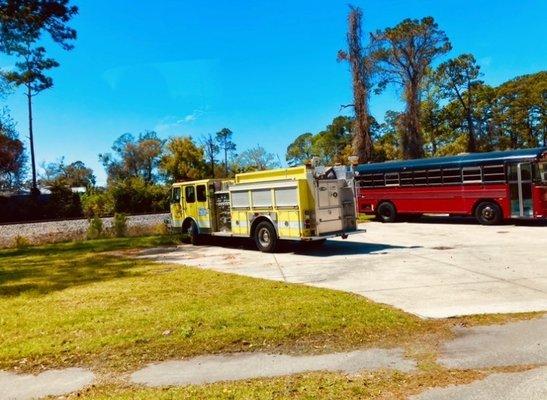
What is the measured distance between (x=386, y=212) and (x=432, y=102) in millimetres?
36425

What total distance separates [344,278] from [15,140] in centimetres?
5211

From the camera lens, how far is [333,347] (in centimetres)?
617

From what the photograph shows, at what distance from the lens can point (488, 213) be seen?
67.5 ft

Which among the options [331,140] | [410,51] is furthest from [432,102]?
[331,140]

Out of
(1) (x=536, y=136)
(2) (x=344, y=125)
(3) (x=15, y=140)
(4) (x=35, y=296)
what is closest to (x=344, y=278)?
(4) (x=35, y=296)

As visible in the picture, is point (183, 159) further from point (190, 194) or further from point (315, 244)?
point (315, 244)

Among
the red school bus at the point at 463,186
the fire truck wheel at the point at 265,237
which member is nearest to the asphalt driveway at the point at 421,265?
the fire truck wheel at the point at 265,237

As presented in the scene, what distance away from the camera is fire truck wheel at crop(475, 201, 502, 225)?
20.3 meters

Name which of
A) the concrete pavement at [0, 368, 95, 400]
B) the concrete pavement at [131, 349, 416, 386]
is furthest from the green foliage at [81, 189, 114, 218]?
the concrete pavement at [131, 349, 416, 386]

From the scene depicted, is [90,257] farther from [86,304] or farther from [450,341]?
[450,341]

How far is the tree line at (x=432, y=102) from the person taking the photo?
32.6 meters

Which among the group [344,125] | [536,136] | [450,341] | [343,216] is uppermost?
[344,125]

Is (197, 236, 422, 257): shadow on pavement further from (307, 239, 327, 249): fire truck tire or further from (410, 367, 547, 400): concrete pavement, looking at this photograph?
(410, 367, 547, 400): concrete pavement

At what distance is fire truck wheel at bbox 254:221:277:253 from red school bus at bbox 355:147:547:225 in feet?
11.6
